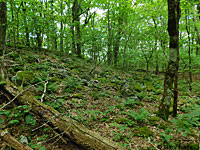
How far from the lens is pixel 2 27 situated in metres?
6.34

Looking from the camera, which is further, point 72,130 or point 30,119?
point 30,119

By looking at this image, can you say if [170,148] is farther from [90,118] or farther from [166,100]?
[90,118]

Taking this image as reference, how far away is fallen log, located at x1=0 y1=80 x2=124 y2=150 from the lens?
2553 mm

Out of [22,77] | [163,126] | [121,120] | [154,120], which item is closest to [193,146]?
[163,126]

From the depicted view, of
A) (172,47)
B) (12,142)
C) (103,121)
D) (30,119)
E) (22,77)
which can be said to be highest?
(172,47)

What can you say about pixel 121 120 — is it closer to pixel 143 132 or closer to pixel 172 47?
pixel 143 132

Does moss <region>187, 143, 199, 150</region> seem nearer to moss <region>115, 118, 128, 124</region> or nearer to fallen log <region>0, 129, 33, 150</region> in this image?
moss <region>115, 118, 128, 124</region>

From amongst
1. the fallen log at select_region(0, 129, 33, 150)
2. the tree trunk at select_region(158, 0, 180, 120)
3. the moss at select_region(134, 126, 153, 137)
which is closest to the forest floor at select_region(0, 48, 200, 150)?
the moss at select_region(134, 126, 153, 137)

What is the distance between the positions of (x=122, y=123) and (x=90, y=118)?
3.90ft

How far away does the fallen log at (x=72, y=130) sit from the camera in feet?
8.38

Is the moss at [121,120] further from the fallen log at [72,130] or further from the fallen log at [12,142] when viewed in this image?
the fallen log at [12,142]

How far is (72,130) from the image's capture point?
9.14 ft

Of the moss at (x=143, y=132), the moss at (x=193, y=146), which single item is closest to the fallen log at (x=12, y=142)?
the moss at (x=143, y=132)

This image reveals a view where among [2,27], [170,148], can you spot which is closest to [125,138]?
[170,148]
